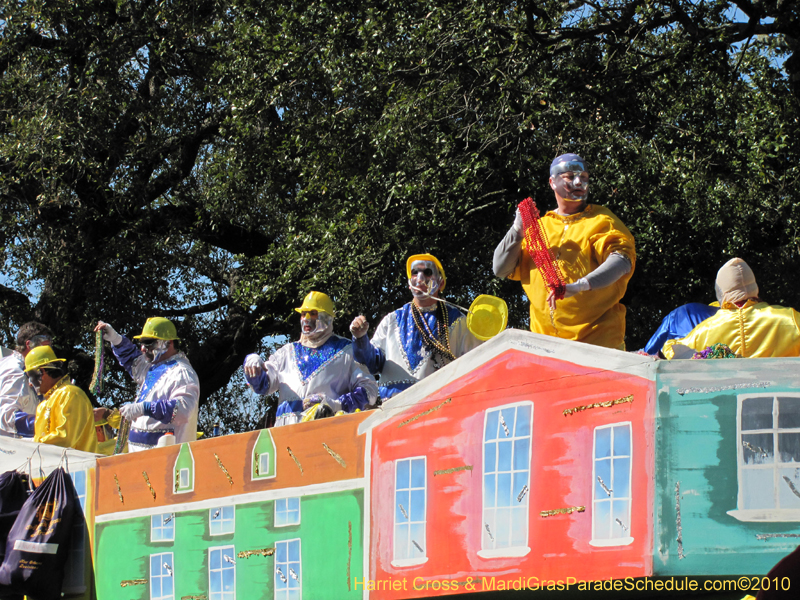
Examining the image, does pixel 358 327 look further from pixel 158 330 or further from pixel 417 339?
pixel 158 330

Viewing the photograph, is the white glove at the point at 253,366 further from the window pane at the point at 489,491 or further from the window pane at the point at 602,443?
the window pane at the point at 602,443

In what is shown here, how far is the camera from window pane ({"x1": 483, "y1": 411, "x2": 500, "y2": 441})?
4.52 m

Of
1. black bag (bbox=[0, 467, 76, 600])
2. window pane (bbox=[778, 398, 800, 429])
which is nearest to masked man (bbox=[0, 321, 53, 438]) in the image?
black bag (bbox=[0, 467, 76, 600])

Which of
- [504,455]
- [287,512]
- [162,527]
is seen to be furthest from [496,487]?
[162,527]

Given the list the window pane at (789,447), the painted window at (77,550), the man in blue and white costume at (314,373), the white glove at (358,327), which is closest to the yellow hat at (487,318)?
the white glove at (358,327)

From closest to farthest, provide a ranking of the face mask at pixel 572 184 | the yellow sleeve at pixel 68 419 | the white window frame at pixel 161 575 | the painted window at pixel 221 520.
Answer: the face mask at pixel 572 184 < the painted window at pixel 221 520 < the white window frame at pixel 161 575 < the yellow sleeve at pixel 68 419

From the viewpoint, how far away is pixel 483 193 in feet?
32.0

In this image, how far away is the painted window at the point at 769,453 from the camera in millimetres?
3762

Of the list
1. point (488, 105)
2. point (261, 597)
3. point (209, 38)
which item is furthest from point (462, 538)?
point (209, 38)

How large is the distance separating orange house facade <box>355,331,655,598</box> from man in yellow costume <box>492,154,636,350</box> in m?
0.55

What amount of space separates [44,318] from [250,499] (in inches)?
295

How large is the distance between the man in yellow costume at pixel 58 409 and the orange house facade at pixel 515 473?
2.83 metres

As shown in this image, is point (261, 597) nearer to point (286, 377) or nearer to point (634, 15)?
point (286, 377)

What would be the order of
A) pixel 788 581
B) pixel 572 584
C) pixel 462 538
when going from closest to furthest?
pixel 788 581 → pixel 572 584 → pixel 462 538
